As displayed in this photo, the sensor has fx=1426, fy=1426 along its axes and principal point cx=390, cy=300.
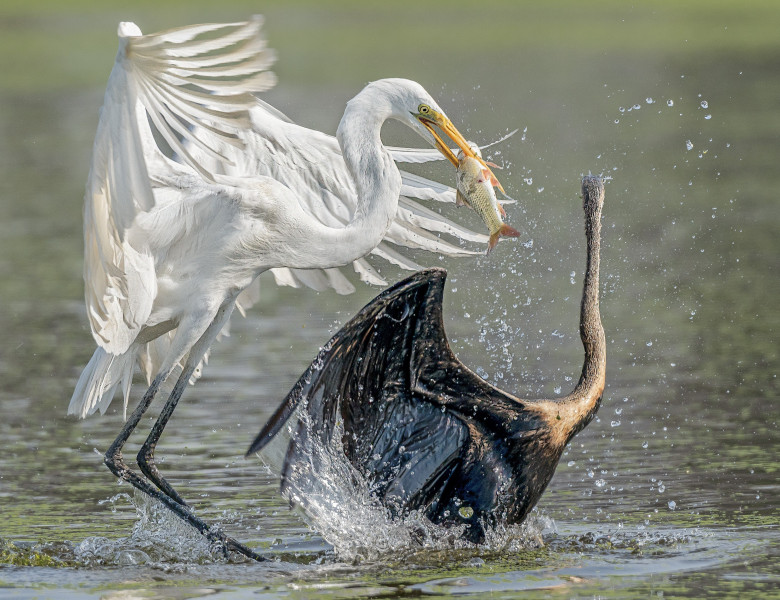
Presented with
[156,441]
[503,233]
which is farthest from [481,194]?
[156,441]

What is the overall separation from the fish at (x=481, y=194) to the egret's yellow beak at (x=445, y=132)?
0.09 meters

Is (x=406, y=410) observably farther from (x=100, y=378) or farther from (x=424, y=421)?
(x=100, y=378)

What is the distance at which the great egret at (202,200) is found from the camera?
660cm

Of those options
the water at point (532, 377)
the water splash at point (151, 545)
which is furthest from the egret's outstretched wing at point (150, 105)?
the water at point (532, 377)

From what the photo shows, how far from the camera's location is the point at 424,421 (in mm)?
6941

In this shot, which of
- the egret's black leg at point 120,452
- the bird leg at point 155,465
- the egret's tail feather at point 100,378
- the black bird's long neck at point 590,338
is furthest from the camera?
the egret's tail feather at point 100,378

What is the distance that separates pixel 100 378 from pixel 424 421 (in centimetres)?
200

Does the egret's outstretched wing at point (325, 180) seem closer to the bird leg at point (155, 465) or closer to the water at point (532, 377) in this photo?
the bird leg at point (155, 465)

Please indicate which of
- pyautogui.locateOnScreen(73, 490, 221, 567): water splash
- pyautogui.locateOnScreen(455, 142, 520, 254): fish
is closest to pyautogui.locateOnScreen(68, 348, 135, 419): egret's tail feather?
pyautogui.locateOnScreen(73, 490, 221, 567): water splash

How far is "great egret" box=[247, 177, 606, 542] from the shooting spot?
665 centimetres

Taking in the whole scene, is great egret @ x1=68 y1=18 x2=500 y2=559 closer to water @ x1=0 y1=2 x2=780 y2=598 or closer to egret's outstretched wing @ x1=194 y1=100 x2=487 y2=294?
egret's outstretched wing @ x1=194 y1=100 x2=487 y2=294

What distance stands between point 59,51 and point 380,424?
97.9 feet

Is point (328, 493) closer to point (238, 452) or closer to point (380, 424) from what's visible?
point (380, 424)

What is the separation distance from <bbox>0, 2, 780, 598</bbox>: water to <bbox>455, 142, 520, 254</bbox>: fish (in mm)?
1443
